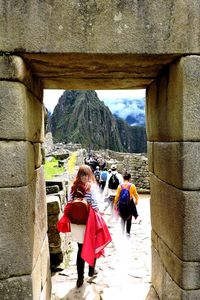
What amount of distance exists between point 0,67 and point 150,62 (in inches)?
51.6

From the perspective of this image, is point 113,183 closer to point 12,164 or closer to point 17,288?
point 17,288

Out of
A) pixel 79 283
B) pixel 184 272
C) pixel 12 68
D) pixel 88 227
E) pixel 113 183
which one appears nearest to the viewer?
pixel 12 68

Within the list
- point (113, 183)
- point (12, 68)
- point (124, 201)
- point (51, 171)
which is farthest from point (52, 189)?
point (51, 171)

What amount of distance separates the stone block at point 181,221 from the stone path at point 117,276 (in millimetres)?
1442

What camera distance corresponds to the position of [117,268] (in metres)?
5.35

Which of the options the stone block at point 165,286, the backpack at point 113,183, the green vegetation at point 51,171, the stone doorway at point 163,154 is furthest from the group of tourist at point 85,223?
the backpack at point 113,183

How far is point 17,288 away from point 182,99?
2.13 metres

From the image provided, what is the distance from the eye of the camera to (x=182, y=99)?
2555 mm

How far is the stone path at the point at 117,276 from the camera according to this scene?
4.05m

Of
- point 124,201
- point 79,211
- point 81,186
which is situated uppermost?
point 81,186

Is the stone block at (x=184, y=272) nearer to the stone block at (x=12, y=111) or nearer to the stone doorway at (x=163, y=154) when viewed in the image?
the stone doorway at (x=163, y=154)

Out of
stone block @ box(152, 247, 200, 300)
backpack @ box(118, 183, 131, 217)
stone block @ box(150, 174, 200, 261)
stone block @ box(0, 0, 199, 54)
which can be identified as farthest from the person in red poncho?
backpack @ box(118, 183, 131, 217)

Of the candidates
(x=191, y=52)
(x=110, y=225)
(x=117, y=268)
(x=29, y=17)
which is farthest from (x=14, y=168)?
(x=110, y=225)

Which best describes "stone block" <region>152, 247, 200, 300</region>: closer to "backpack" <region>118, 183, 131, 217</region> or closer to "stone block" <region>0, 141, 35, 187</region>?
"stone block" <region>0, 141, 35, 187</region>
